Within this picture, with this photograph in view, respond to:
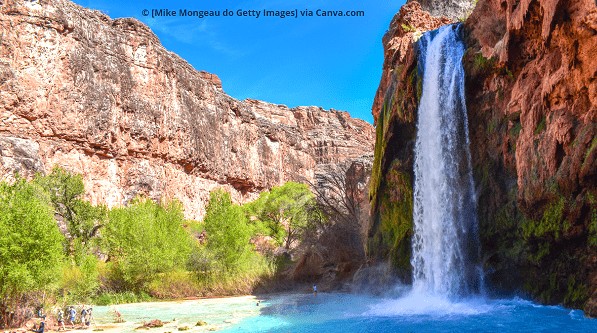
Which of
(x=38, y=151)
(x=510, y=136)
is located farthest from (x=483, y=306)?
(x=38, y=151)

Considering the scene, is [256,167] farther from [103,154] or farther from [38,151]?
[38,151]

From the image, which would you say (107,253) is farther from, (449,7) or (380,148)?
(449,7)

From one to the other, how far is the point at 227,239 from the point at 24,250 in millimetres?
14701

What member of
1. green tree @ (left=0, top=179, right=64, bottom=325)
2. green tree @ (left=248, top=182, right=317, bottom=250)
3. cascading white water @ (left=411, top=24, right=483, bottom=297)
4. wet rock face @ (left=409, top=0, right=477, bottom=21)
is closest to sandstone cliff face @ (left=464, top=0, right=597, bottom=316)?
cascading white water @ (left=411, top=24, right=483, bottom=297)

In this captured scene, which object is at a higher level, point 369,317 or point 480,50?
point 480,50

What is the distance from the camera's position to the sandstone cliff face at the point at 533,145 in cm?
1159

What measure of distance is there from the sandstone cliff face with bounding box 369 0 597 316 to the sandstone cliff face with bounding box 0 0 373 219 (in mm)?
14836

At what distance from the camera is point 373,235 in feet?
76.9

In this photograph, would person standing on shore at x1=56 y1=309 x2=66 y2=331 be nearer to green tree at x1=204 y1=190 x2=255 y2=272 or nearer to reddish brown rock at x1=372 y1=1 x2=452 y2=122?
green tree at x1=204 y1=190 x2=255 y2=272

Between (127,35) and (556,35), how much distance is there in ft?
157

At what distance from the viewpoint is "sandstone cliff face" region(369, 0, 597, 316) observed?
11.6 metres

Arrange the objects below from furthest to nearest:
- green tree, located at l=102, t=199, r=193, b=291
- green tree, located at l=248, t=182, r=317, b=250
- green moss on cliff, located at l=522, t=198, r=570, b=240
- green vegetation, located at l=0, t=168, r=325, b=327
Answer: green tree, located at l=248, t=182, r=317, b=250 < green tree, located at l=102, t=199, r=193, b=291 < green vegetation, located at l=0, t=168, r=325, b=327 < green moss on cliff, located at l=522, t=198, r=570, b=240

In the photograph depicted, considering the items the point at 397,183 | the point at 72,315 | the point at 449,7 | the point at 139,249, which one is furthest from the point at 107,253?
the point at 449,7

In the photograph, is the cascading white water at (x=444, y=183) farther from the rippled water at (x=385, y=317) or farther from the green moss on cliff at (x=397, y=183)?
the rippled water at (x=385, y=317)
